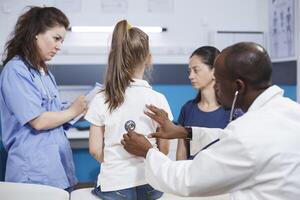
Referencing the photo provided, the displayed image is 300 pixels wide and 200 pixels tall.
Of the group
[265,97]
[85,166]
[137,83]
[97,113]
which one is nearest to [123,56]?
[137,83]

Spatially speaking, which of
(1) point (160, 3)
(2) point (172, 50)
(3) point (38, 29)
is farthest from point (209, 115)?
(1) point (160, 3)

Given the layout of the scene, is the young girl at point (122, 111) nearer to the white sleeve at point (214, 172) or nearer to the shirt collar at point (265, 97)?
the white sleeve at point (214, 172)

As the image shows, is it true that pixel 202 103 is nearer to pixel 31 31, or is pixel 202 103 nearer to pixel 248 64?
pixel 31 31

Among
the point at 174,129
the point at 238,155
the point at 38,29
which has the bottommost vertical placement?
the point at 174,129

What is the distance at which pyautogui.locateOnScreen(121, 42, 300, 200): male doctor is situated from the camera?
96cm

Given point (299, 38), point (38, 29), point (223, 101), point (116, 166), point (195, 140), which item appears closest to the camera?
point (223, 101)

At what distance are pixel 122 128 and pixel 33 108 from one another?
38 cm

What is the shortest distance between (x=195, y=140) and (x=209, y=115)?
0.35 m

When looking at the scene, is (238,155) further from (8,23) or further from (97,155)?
(8,23)

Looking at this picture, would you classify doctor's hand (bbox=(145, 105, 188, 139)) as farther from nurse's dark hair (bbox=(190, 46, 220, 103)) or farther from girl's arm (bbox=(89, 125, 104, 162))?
nurse's dark hair (bbox=(190, 46, 220, 103))

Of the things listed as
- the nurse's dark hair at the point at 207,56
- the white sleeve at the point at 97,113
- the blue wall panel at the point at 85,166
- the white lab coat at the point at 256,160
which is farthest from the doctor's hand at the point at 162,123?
the blue wall panel at the point at 85,166

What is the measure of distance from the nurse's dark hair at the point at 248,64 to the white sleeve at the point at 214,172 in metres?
0.18

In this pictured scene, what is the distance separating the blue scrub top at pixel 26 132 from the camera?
5.24 ft

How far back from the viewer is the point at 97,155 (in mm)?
1587
